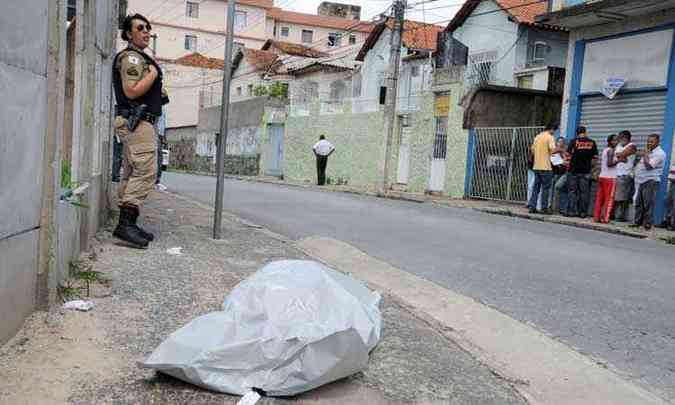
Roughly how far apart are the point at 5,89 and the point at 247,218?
7259 millimetres

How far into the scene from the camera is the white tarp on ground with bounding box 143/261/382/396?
260 cm

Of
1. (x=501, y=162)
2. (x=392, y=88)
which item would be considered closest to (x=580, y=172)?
(x=501, y=162)

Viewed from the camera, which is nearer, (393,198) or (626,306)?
(626,306)

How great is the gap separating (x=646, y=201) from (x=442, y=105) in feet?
28.8

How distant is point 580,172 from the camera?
42.1 ft

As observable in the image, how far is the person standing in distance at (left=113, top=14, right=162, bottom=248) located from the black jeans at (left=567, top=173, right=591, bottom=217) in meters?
10.0

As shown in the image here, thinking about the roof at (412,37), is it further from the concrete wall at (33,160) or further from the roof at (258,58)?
the concrete wall at (33,160)

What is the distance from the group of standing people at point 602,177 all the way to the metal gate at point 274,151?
18.5 metres

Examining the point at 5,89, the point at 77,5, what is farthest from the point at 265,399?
the point at 77,5

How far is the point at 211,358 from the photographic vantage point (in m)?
2.60

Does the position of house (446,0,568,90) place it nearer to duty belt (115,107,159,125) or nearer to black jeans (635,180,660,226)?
black jeans (635,180,660,226)

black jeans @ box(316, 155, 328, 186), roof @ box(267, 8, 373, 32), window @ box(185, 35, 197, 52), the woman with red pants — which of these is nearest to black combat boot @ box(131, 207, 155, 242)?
the woman with red pants

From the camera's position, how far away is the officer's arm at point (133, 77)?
196 inches

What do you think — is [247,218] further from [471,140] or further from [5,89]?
[471,140]
